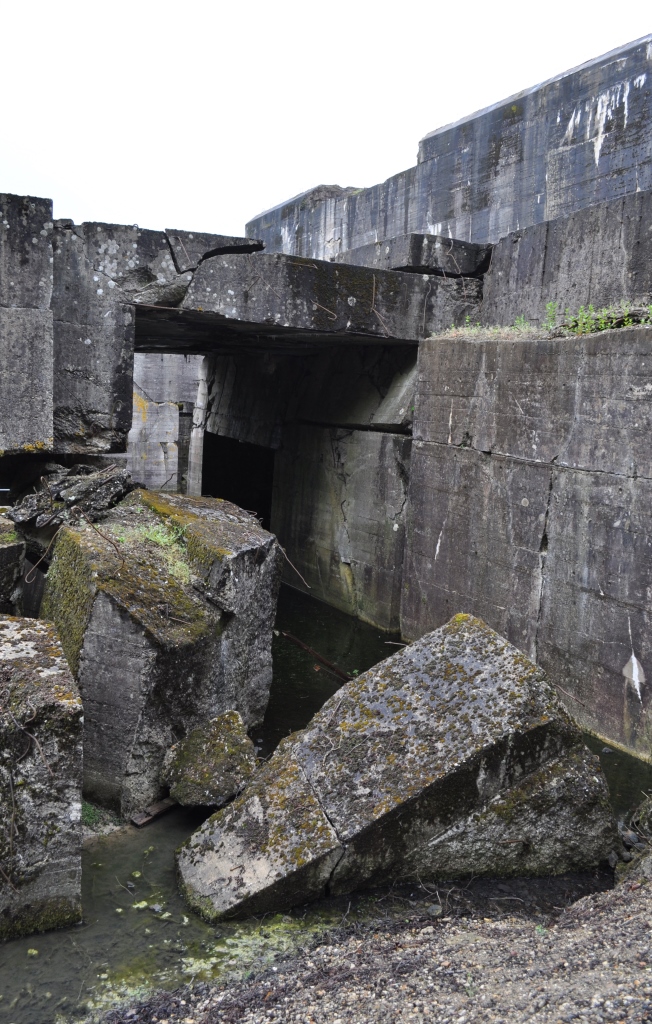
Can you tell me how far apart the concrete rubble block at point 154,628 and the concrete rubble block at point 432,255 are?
3.48m

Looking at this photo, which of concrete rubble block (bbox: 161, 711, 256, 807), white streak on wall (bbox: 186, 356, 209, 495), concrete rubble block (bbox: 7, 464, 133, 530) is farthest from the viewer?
white streak on wall (bbox: 186, 356, 209, 495)

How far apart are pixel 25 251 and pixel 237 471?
7.52 meters

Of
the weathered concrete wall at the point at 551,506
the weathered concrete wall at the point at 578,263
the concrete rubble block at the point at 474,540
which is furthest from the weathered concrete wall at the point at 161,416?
the weathered concrete wall at the point at 578,263

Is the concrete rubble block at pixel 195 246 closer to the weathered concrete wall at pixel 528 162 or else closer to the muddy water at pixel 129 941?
the weathered concrete wall at pixel 528 162

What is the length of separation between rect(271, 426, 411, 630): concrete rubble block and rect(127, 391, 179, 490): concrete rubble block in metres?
4.30

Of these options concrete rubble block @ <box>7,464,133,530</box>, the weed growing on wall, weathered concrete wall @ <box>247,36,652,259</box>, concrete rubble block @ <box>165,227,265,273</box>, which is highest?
weathered concrete wall @ <box>247,36,652,259</box>

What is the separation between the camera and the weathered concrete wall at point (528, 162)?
735 cm

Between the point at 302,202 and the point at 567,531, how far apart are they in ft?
28.0

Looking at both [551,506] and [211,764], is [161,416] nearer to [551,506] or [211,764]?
[551,506]

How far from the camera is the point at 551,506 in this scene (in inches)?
238

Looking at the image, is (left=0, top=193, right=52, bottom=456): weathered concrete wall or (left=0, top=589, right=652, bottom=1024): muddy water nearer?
(left=0, top=589, right=652, bottom=1024): muddy water

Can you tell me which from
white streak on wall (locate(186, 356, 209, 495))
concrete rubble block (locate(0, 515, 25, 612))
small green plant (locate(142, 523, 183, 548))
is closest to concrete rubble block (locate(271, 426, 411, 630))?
white streak on wall (locate(186, 356, 209, 495))

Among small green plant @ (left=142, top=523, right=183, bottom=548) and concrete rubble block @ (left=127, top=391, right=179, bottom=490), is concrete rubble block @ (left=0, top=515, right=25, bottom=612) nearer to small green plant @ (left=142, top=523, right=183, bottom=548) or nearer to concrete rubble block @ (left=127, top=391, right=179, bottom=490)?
small green plant @ (left=142, top=523, right=183, bottom=548)

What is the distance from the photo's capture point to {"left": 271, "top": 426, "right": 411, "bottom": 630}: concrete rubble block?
8477 mm
